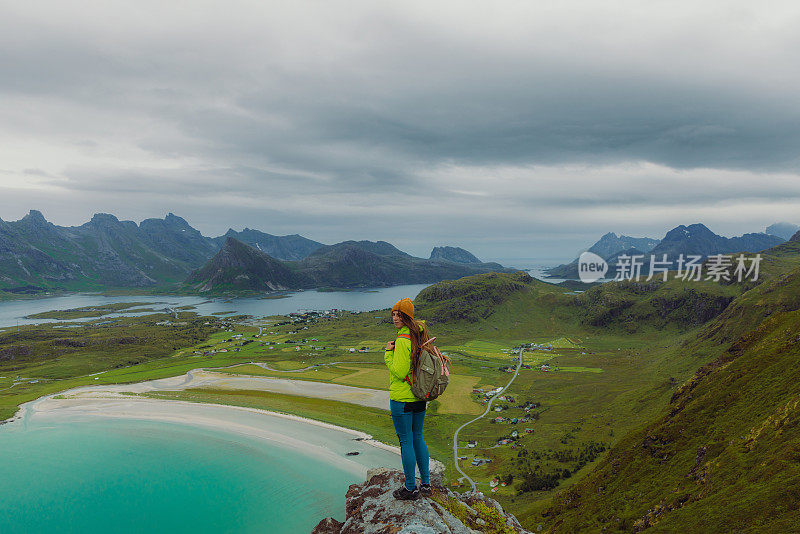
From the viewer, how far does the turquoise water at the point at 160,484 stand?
45281mm

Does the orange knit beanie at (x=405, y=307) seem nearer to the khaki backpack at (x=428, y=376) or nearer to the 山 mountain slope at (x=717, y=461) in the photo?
the khaki backpack at (x=428, y=376)

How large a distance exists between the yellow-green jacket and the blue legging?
301mm

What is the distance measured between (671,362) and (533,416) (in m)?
52.0

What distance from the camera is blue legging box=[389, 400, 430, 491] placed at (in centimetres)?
1252

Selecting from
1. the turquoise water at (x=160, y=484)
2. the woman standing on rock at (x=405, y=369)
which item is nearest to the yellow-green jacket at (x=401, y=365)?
the woman standing on rock at (x=405, y=369)

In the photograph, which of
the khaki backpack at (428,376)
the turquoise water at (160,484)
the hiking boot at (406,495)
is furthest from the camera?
the turquoise water at (160,484)

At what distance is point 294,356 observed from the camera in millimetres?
155875

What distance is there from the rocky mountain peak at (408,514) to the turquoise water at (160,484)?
33926 millimetres

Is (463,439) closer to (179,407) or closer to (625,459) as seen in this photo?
(625,459)

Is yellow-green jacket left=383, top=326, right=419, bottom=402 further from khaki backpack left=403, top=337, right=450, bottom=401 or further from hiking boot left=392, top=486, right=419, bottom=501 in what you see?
hiking boot left=392, top=486, right=419, bottom=501

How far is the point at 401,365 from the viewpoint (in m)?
12.2

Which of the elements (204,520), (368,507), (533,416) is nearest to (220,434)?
(204,520)

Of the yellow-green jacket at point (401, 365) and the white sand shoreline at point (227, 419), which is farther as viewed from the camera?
the white sand shoreline at point (227, 419)

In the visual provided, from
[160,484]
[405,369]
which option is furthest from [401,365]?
[160,484]
